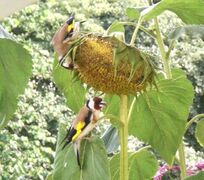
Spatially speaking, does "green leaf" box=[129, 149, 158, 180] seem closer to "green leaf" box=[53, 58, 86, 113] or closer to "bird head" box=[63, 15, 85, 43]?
"green leaf" box=[53, 58, 86, 113]

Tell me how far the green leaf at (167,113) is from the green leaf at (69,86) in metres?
0.07

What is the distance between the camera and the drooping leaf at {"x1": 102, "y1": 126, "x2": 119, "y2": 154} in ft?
2.38

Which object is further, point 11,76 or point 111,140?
point 111,140

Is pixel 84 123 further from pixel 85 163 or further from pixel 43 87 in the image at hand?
→ pixel 43 87

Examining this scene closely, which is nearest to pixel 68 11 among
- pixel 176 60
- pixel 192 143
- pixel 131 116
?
pixel 176 60

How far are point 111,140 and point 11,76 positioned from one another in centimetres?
20

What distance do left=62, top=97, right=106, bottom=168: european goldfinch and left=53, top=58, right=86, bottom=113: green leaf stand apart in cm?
11

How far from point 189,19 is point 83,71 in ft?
0.52

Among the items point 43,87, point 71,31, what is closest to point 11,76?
point 71,31

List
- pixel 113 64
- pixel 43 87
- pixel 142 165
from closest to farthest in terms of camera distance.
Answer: pixel 113 64, pixel 142 165, pixel 43 87

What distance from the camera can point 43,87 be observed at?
2.90 metres

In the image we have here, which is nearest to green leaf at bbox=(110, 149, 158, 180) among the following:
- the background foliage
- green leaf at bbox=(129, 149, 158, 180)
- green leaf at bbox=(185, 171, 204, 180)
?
green leaf at bbox=(129, 149, 158, 180)

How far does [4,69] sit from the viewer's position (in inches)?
23.4

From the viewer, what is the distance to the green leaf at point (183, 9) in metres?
0.59
